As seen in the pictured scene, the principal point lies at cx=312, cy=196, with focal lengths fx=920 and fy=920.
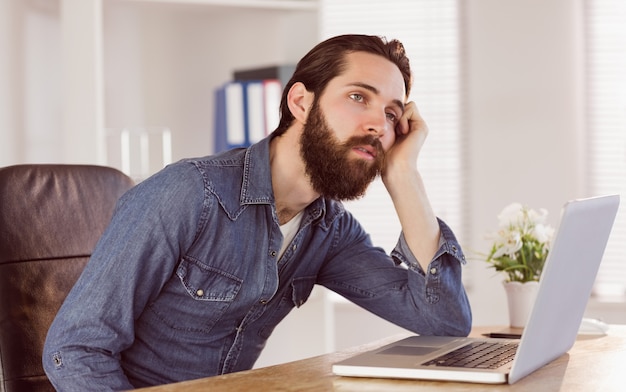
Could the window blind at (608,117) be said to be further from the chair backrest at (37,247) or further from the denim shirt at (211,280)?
the chair backrest at (37,247)

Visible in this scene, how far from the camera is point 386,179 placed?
77.6 inches

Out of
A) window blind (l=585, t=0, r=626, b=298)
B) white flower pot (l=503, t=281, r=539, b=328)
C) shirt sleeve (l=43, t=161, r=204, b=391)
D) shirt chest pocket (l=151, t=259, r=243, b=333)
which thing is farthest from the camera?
window blind (l=585, t=0, r=626, b=298)

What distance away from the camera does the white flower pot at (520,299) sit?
2.11m

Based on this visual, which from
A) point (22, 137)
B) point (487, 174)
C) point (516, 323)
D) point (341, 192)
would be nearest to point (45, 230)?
point (341, 192)

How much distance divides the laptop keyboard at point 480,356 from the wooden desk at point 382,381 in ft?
0.19

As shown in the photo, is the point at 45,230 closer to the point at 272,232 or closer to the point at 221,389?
the point at 272,232

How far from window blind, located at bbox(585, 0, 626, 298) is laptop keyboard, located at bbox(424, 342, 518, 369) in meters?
2.53

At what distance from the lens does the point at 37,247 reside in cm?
191

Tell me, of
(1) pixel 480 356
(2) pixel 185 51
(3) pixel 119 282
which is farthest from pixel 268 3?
(1) pixel 480 356

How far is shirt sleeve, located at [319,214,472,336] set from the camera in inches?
73.4

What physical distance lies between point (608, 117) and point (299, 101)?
2.39 metres

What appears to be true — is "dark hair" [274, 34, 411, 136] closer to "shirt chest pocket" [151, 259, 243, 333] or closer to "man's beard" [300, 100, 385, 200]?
"man's beard" [300, 100, 385, 200]

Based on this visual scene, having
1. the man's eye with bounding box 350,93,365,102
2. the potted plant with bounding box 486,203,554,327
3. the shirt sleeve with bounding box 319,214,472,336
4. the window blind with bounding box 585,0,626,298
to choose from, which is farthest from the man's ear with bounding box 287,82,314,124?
the window blind with bounding box 585,0,626,298

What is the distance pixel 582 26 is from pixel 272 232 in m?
2.64
